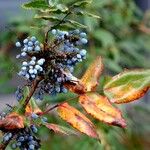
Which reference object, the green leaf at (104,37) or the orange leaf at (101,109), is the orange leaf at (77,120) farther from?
the green leaf at (104,37)

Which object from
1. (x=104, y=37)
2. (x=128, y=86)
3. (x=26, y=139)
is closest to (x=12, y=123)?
(x=26, y=139)

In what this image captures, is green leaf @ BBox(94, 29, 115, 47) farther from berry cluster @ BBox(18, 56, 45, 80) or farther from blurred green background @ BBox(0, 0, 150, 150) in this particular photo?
berry cluster @ BBox(18, 56, 45, 80)

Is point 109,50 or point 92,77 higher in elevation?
point 92,77

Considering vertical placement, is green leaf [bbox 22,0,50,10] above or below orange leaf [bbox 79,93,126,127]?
above

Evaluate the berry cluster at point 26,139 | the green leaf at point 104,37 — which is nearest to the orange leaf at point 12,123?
the berry cluster at point 26,139

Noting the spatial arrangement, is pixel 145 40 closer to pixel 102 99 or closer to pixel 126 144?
pixel 126 144

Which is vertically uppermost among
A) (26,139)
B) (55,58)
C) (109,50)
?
(55,58)

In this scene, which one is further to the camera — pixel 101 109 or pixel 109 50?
pixel 109 50

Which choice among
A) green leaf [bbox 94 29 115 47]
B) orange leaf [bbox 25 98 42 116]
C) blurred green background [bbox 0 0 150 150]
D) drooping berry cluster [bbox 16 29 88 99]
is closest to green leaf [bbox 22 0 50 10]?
drooping berry cluster [bbox 16 29 88 99]

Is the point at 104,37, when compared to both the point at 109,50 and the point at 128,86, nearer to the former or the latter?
the point at 109,50
